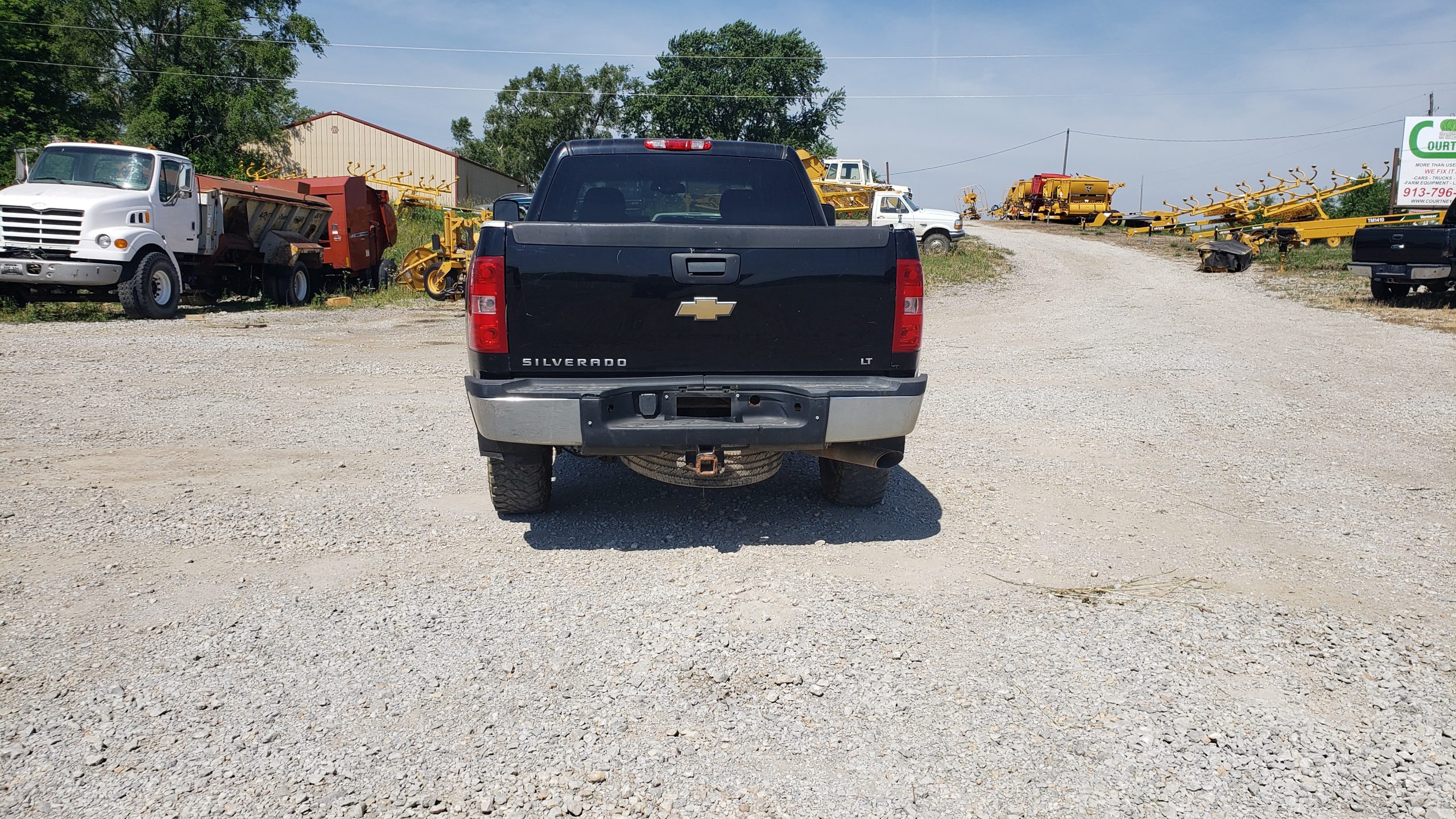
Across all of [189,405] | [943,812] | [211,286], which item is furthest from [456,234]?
[943,812]

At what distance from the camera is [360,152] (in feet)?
169

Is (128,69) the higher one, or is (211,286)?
(128,69)

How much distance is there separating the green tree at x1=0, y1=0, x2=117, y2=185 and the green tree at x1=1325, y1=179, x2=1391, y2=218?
57382 millimetres

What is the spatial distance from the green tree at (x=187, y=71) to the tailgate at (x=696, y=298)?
142 ft

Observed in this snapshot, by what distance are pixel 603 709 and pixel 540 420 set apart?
145 centimetres

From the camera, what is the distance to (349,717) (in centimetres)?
299

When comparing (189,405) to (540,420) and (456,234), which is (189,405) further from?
(456,234)

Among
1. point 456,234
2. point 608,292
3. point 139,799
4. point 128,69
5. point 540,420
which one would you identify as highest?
point 128,69

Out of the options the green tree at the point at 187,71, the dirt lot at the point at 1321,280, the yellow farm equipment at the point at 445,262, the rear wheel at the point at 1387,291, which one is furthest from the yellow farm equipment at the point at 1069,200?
the green tree at the point at 187,71

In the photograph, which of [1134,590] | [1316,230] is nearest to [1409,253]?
[1316,230]

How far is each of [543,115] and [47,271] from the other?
62.6m

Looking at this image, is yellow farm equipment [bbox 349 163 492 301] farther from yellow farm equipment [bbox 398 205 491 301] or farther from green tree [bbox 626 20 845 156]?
green tree [bbox 626 20 845 156]

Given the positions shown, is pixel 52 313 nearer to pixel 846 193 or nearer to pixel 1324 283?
pixel 846 193

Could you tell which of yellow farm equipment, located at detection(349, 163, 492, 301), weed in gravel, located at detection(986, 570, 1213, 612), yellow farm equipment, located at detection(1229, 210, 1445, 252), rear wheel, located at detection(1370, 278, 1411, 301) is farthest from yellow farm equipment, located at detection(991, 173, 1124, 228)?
weed in gravel, located at detection(986, 570, 1213, 612)
